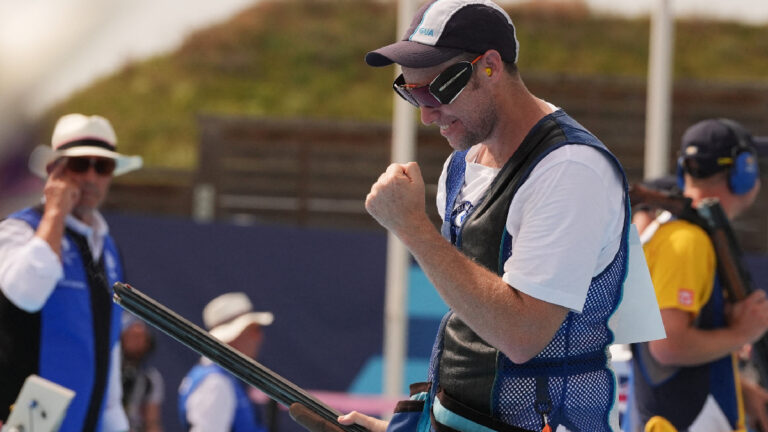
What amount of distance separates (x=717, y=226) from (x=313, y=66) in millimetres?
17645

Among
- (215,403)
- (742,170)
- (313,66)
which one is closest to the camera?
(742,170)

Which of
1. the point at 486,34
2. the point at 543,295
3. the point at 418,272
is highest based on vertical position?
the point at 486,34

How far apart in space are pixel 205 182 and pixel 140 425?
2.33 meters

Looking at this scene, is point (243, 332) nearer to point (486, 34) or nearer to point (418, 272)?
point (418, 272)

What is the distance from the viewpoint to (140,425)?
297 inches

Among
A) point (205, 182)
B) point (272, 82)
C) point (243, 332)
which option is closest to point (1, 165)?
point (205, 182)

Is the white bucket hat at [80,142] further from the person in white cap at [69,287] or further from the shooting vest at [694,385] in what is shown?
the shooting vest at [694,385]

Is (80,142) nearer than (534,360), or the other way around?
(534,360)

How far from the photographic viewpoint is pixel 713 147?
3.53 meters

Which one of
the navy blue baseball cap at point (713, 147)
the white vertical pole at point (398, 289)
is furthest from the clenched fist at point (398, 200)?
the white vertical pole at point (398, 289)

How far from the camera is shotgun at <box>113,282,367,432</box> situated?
7.32ft

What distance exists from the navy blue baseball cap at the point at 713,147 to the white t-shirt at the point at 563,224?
1665 millimetres

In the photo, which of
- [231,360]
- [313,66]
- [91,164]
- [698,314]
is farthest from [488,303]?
[313,66]

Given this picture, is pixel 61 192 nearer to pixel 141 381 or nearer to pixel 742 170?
pixel 742 170
